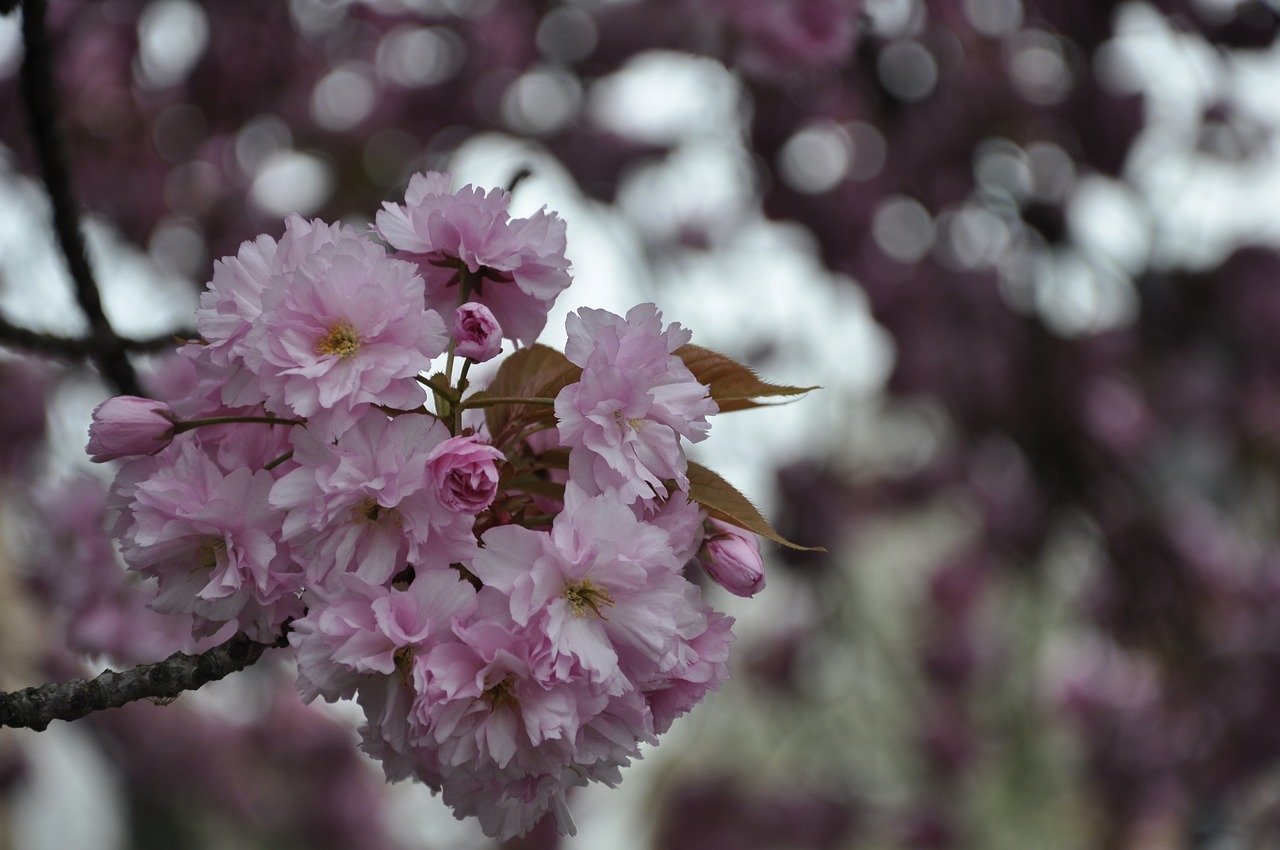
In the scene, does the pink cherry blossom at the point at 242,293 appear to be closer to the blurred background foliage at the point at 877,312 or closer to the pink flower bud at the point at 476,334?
the pink flower bud at the point at 476,334

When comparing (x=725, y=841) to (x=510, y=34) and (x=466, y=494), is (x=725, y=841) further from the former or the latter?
(x=466, y=494)

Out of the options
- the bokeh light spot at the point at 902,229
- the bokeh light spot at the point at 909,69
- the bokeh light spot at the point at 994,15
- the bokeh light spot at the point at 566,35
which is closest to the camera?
the bokeh light spot at the point at 909,69

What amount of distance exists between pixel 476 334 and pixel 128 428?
24cm

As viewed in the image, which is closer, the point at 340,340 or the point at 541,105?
→ the point at 340,340

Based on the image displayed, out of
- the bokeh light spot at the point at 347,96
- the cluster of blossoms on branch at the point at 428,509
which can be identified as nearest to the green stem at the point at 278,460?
the cluster of blossoms on branch at the point at 428,509

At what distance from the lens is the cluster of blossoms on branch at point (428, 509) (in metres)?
0.63

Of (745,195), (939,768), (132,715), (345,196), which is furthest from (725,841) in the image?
(345,196)

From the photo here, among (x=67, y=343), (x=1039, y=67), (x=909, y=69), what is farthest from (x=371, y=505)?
(x=1039, y=67)

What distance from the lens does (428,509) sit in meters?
0.63

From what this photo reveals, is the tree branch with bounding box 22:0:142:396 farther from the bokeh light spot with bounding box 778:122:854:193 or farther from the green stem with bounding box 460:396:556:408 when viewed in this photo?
the bokeh light spot with bounding box 778:122:854:193

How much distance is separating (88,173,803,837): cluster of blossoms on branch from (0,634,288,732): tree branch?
2cm

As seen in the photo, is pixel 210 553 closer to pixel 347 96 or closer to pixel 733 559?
pixel 733 559

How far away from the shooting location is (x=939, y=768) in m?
4.14

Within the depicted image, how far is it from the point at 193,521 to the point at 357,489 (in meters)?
0.12
